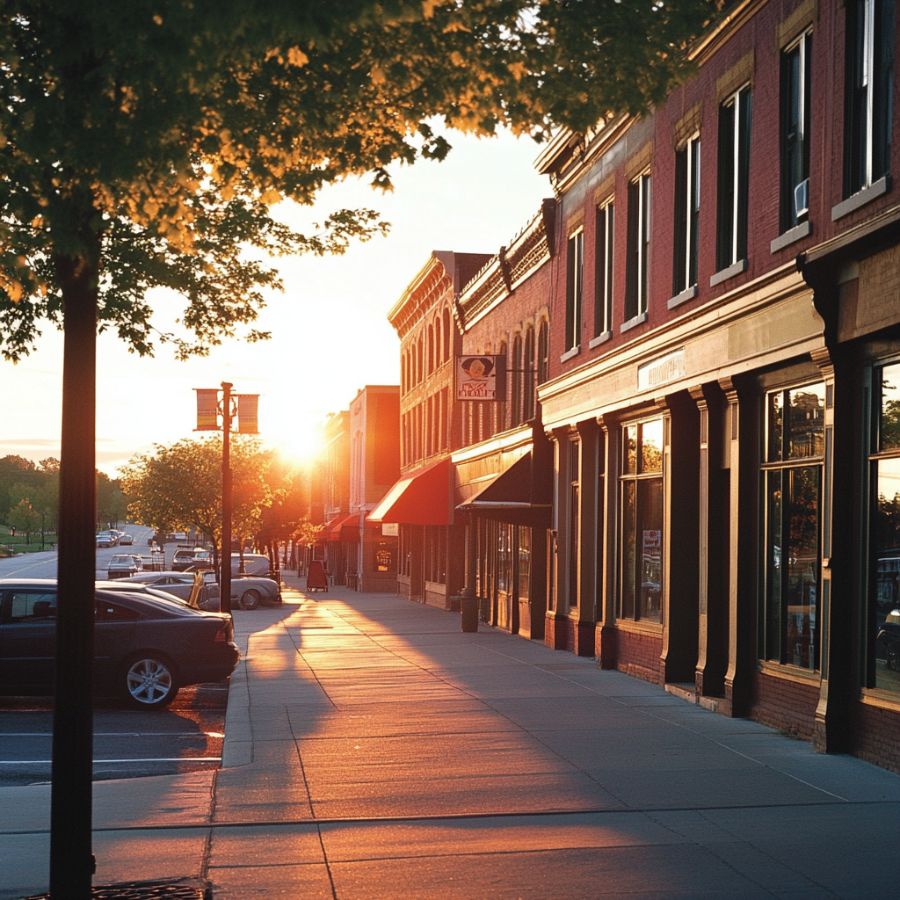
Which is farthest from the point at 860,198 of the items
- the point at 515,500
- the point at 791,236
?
the point at 515,500

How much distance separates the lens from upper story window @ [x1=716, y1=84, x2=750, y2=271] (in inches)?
618

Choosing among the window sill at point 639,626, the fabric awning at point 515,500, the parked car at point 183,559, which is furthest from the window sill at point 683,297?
the parked car at point 183,559

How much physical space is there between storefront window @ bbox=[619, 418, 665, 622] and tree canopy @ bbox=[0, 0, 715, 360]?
38.4 feet

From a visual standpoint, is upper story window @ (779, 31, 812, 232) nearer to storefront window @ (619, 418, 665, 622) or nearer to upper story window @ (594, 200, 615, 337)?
storefront window @ (619, 418, 665, 622)

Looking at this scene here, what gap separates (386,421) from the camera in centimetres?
6425

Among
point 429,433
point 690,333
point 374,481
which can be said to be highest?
point 429,433

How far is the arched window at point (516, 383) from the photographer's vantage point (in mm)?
30156

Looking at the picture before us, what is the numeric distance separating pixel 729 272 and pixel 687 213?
243 cm

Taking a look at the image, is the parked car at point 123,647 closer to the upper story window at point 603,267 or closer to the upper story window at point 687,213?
the upper story window at point 687,213

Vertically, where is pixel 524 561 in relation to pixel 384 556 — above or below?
above

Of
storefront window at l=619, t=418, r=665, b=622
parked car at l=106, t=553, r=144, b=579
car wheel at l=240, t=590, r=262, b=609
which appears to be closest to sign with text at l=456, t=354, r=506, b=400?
storefront window at l=619, t=418, r=665, b=622

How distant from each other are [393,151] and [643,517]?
13074 mm

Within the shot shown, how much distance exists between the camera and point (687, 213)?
17844mm

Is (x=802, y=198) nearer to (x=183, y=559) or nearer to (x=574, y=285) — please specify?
(x=574, y=285)
